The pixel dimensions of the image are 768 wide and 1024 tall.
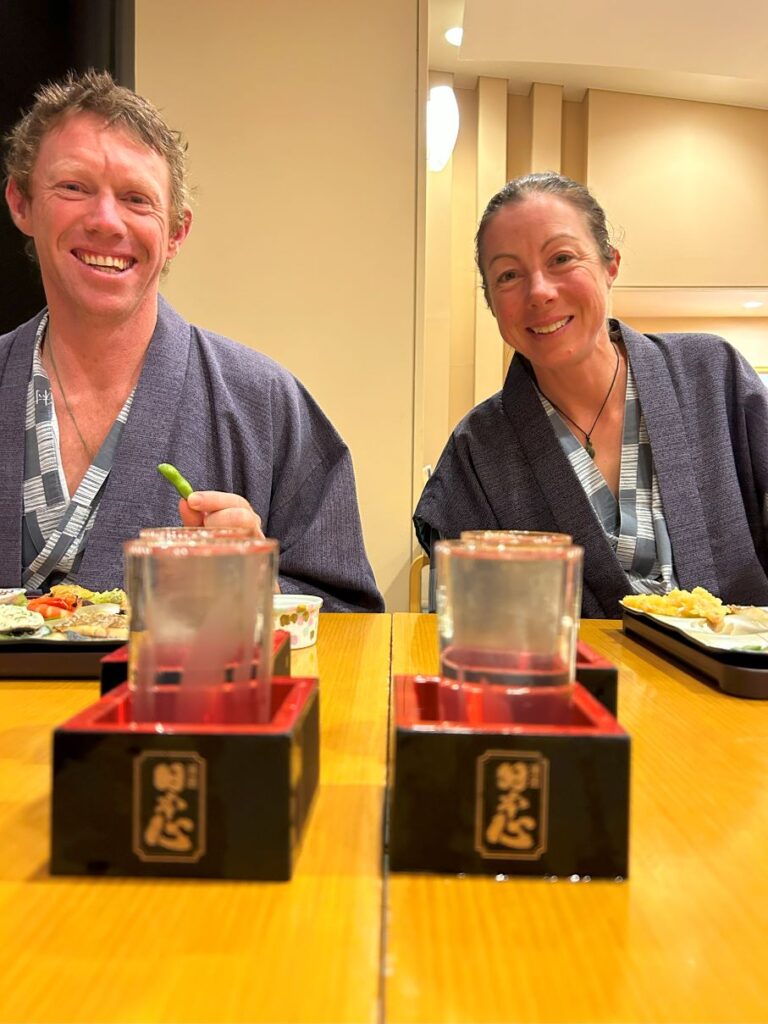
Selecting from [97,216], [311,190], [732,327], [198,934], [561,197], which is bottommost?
[198,934]

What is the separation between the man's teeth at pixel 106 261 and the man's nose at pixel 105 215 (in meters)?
0.05

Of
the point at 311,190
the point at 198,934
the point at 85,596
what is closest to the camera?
the point at 198,934

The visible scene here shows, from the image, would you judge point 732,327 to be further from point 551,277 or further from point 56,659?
point 56,659

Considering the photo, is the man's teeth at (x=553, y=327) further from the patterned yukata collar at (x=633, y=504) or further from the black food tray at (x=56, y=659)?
the black food tray at (x=56, y=659)

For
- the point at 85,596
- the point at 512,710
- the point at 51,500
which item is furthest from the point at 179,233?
the point at 512,710

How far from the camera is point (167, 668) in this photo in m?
0.46

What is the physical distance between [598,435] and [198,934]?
4.87 ft

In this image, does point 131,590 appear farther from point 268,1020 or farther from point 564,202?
point 564,202

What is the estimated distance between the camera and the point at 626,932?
15.4 inches

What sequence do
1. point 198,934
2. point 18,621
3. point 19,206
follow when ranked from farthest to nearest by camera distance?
point 19,206 < point 18,621 < point 198,934

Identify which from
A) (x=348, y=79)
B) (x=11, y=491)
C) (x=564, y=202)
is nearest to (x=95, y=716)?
(x=11, y=491)

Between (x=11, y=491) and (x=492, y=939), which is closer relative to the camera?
(x=492, y=939)

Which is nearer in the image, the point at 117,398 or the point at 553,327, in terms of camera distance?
the point at 117,398

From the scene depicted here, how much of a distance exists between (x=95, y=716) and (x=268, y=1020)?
0.19 metres
